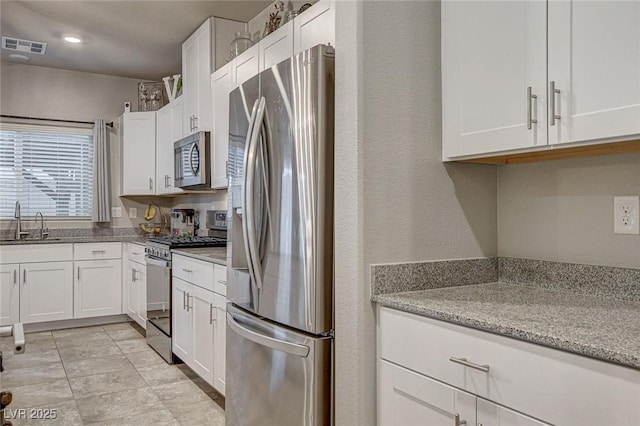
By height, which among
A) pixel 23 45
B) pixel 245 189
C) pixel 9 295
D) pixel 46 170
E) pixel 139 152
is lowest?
pixel 9 295

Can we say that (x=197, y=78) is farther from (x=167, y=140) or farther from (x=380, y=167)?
(x=380, y=167)

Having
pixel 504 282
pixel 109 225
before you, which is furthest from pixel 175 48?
pixel 504 282

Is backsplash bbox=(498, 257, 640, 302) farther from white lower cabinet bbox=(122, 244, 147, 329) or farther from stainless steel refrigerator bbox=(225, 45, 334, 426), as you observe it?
white lower cabinet bbox=(122, 244, 147, 329)

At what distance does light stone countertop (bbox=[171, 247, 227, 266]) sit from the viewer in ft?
9.34

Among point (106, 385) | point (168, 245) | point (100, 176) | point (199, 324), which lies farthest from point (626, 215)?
point (100, 176)

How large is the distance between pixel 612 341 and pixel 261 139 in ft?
4.63

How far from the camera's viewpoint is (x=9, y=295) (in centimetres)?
452

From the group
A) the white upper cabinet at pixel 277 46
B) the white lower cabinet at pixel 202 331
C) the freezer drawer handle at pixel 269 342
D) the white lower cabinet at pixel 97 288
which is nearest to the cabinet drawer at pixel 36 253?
the white lower cabinet at pixel 97 288

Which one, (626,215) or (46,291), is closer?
(626,215)

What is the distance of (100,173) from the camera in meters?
5.35

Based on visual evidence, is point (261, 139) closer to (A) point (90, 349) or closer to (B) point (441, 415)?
(B) point (441, 415)

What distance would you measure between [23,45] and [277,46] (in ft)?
9.74

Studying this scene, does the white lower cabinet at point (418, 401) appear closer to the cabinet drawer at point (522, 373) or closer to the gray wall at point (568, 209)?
the cabinet drawer at point (522, 373)

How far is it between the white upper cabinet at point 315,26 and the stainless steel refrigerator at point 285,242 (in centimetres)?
53
